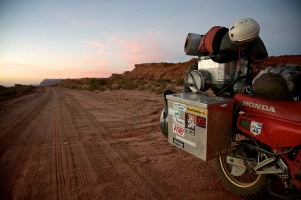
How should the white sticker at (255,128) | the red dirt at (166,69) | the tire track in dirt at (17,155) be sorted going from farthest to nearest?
1. the red dirt at (166,69)
2. the tire track in dirt at (17,155)
3. the white sticker at (255,128)

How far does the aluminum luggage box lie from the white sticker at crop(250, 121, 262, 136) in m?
0.21

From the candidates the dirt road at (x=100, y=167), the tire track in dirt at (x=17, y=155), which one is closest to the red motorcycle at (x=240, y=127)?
the dirt road at (x=100, y=167)

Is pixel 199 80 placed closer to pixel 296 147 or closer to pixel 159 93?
pixel 296 147

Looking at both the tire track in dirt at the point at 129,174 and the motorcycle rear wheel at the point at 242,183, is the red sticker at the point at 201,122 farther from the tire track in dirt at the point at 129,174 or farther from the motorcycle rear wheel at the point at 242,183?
the tire track in dirt at the point at 129,174

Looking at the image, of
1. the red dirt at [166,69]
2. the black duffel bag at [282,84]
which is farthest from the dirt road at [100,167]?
the red dirt at [166,69]

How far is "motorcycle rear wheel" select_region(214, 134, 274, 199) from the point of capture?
206 cm

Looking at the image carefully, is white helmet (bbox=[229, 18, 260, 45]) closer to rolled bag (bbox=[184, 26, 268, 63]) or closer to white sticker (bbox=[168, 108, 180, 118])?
rolled bag (bbox=[184, 26, 268, 63])

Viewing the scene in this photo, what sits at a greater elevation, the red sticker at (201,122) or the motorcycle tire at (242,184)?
the red sticker at (201,122)

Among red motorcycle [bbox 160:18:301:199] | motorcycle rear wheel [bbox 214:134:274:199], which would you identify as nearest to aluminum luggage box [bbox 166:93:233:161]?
red motorcycle [bbox 160:18:301:199]

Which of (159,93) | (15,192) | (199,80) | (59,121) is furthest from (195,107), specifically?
(159,93)

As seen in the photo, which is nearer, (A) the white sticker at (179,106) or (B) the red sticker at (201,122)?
(B) the red sticker at (201,122)

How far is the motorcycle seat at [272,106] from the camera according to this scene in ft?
5.41

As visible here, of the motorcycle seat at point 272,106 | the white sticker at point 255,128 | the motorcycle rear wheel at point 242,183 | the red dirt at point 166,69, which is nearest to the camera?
the motorcycle seat at point 272,106

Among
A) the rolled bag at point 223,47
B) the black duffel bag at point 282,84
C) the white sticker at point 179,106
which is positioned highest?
the rolled bag at point 223,47
